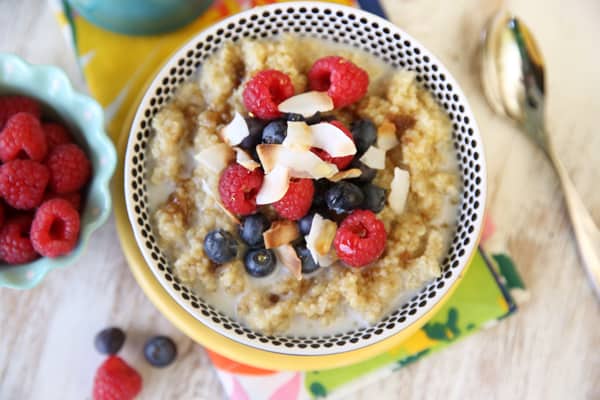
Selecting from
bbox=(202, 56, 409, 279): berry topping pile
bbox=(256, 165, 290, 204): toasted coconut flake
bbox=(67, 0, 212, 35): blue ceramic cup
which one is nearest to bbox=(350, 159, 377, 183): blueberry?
bbox=(202, 56, 409, 279): berry topping pile

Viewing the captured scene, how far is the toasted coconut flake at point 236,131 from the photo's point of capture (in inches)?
34.7

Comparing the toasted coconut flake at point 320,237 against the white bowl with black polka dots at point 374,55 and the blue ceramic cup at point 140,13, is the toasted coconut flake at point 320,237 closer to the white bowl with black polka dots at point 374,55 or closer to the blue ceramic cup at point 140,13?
the white bowl with black polka dots at point 374,55

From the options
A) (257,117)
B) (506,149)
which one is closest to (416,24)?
(506,149)

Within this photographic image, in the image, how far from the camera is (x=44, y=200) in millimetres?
909

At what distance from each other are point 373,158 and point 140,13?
17.2 inches

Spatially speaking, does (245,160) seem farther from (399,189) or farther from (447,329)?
(447,329)

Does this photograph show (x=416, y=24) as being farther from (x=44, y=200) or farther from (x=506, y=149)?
(x=44, y=200)

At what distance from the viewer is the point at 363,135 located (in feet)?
2.96

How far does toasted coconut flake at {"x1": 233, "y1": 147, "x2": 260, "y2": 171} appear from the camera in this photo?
862mm

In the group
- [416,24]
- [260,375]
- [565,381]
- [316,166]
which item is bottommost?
[260,375]

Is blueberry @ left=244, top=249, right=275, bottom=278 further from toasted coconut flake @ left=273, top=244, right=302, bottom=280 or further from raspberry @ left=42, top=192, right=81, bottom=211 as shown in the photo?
raspberry @ left=42, top=192, right=81, bottom=211

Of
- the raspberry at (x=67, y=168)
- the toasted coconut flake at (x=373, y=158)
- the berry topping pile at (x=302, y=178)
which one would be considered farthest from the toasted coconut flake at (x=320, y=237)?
the raspberry at (x=67, y=168)

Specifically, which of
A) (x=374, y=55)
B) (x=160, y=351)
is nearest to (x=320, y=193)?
(x=374, y=55)

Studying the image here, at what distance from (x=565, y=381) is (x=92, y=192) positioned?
2.77ft
